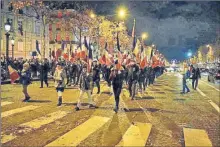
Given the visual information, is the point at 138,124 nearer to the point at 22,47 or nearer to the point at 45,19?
the point at 45,19

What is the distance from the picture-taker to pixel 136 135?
671cm

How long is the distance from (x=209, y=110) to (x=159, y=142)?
17.0ft

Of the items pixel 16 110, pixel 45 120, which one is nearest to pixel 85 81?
pixel 16 110

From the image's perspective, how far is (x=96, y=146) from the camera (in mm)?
5820

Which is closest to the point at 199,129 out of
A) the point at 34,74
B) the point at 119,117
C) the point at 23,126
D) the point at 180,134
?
the point at 180,134

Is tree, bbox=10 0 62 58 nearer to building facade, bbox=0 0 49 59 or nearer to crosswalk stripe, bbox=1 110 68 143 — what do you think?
building facade, bbox=0 0 49 59

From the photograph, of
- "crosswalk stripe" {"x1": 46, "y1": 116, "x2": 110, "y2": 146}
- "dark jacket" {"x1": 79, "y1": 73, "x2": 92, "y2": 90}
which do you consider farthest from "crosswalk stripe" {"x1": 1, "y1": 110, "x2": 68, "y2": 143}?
"dark jacket" {"x1": 79, "y1": 73, "x2": 92, "y2": 90}

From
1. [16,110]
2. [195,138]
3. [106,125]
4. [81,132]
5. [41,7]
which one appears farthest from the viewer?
[41,7]

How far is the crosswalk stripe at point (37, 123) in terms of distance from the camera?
20.8 feet

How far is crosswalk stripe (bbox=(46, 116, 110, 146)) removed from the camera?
603 cm

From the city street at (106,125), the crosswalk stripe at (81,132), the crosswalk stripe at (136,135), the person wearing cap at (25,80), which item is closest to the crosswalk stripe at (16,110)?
the city street at (106,125)

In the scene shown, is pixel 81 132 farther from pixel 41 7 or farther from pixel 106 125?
pixel 41 7

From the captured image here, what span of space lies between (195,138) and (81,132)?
2457mm

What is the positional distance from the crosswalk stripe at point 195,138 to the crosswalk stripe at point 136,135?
2.75ft
